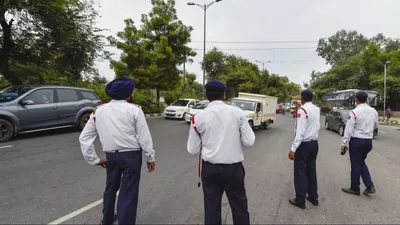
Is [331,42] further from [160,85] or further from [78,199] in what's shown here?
[78,199]

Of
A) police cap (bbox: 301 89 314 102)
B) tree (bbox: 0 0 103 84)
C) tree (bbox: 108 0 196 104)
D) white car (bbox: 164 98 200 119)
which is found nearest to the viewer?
police cap (bbox: 301 89 314 102)

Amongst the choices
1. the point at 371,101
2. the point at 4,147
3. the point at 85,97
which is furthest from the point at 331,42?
the point at 4,147

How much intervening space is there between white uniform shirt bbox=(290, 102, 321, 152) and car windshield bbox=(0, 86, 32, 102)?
9129mm

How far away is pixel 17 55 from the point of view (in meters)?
13.5

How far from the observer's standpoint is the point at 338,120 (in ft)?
45.0

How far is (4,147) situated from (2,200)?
4.60 meters

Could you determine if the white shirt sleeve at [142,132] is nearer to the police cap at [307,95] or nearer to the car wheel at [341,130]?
the police cap at [307,95]

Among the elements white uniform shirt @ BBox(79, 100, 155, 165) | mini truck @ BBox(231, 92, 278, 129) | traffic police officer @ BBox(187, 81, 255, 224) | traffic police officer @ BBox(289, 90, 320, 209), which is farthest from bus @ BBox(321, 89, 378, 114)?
white uniform shirt @ BBox(79, 100, 155, 165)

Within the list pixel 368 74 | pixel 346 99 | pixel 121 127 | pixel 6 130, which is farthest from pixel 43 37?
pixel 368 74

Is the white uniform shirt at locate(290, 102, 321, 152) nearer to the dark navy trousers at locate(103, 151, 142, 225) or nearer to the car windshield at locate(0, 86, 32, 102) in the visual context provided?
the dark navy trousers at locate(103, 151, 142, 225)

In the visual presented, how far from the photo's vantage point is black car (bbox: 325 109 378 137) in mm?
13086

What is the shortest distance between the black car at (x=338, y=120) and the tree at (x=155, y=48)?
1205 cm

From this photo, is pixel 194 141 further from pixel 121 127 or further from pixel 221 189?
pixel 121 127

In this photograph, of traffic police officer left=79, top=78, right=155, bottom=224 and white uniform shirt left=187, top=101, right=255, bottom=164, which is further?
traffic police officer left=79, top=78, right=155, bottom=224
